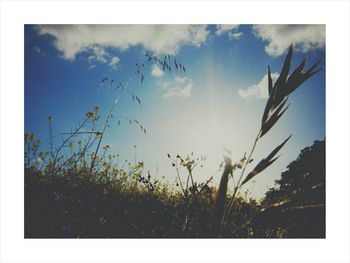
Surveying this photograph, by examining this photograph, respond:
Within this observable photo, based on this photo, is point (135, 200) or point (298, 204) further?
point (135, 200)

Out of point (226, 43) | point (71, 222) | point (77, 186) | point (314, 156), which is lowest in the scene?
point (71, 222)

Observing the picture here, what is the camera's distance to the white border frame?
6.53 ft

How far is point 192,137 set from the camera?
2082 mm
